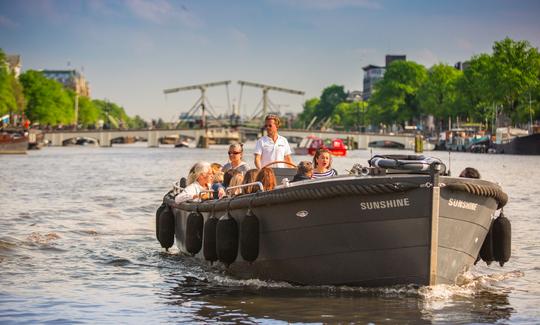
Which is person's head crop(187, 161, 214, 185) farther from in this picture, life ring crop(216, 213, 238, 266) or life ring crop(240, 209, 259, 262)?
life ring crop(240, 209, 259, 262)

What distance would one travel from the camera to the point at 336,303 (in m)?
14.5

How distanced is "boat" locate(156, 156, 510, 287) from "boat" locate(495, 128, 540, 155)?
9999 cm

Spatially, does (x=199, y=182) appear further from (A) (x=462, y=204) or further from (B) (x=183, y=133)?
(B) (x=183, y=133)

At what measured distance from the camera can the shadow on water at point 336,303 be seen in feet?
45.2

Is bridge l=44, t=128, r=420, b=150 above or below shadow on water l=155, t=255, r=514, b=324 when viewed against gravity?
below

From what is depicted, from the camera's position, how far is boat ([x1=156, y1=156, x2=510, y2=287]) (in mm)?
13836

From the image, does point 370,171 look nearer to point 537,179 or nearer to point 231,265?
point 231,265

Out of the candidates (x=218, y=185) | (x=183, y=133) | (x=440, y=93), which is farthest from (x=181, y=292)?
(x=183, y=133)

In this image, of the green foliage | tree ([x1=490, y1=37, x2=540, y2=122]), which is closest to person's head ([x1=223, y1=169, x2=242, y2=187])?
tree ([x1=490, y1=37, x2=540, y2=122])

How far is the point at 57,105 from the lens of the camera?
168000 mm

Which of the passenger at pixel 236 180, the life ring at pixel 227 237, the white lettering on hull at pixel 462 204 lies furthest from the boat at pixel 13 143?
the white lettering on hull at pixel 462 204

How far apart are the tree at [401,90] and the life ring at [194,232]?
483 feet

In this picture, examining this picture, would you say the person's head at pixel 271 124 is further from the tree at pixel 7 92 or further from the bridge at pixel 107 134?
the bridge at pixel 107 134

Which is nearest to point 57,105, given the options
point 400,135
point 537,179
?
point 400,135
